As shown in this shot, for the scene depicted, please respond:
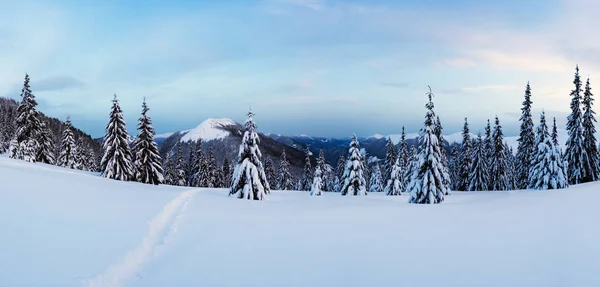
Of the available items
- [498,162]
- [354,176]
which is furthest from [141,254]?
[498,162]

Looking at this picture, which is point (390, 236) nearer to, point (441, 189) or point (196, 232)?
point (196, 232)

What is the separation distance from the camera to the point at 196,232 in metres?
12.4

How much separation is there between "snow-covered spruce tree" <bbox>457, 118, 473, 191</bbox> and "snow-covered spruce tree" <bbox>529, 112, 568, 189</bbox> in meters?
12.8

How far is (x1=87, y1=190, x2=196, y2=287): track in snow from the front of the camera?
743 centimetres

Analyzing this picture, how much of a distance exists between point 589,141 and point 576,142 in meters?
1.53

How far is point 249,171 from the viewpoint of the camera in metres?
28.7

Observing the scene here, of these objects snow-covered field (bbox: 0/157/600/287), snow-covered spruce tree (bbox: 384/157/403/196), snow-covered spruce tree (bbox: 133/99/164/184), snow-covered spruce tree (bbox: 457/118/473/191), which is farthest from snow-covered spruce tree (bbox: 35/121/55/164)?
snow-covered spruce tree (bbox: 457/118/473/191)

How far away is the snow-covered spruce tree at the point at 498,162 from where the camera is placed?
49094 mm

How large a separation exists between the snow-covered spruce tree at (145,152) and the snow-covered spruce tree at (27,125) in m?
21.3

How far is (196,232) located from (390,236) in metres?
7.08

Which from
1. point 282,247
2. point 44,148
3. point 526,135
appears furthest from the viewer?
point 44,148

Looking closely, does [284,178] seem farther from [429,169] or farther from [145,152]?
[429,169]

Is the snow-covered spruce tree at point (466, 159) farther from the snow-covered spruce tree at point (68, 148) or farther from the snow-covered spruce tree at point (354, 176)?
the snow-covered spruce tree at point (68, 148)

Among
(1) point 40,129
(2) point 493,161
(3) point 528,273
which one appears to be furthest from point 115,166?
(2) point 493,161
